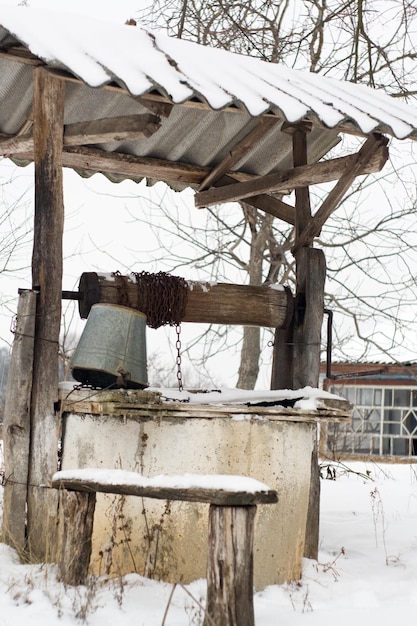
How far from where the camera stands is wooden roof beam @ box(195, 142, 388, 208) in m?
6.61

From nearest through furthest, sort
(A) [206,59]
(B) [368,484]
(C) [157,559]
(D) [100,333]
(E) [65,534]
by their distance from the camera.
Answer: (E) [65,534], (C) [157,559], (D) [100,333], (A) [206,59], (B) [368,484]

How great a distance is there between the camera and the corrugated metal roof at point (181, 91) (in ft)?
17.4

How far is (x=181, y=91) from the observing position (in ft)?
17.4

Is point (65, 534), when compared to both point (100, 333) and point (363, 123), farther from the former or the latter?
point (363, 123)

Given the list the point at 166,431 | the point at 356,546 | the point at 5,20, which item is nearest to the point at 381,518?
the point at 356,546

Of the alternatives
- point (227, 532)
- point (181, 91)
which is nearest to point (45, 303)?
point (181, 91)

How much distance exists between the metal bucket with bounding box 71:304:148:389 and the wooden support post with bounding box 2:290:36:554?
32 cm

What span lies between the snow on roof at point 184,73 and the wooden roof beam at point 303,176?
1.33ft

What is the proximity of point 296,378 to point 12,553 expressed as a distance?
8.98ft

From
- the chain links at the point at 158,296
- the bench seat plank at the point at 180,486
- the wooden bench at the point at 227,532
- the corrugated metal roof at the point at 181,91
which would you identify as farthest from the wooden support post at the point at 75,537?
the corrugated metal roof at the point at 181,91

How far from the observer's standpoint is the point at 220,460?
17.6ft

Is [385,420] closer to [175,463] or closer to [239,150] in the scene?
[239,150]

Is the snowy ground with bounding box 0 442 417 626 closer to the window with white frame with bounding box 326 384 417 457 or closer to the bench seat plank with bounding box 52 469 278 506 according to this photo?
the bench seat plank with bounding box 52 469 278 506

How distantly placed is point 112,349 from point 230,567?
6.69 feet
